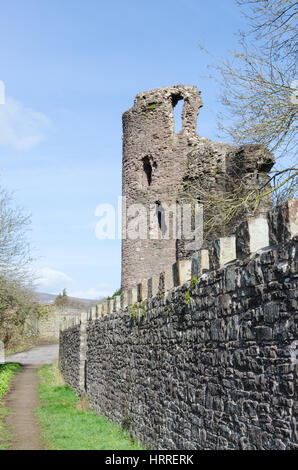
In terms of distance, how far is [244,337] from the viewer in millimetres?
4430

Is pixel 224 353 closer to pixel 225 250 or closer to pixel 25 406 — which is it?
pixel 225 250

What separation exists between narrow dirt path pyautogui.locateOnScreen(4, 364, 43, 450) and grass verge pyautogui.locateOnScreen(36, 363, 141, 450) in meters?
0.18

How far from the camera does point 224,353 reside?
4.85 metres

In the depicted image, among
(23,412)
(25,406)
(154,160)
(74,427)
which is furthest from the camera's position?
(154,160)

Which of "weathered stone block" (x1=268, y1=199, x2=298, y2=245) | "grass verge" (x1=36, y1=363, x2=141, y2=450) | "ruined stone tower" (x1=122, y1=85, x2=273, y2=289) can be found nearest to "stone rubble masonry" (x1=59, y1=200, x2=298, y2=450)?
"weathered stone block" (x1=268, y1=199, x2=298, y2=245)

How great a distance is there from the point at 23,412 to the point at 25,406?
3.65ft

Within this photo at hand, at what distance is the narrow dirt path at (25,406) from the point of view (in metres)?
9.16

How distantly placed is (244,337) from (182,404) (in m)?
2.01

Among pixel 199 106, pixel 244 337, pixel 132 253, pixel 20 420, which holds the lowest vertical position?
pixel 20 420

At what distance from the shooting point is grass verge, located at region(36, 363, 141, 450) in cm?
816

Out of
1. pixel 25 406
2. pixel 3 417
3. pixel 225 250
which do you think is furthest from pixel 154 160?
pixel 225 250
